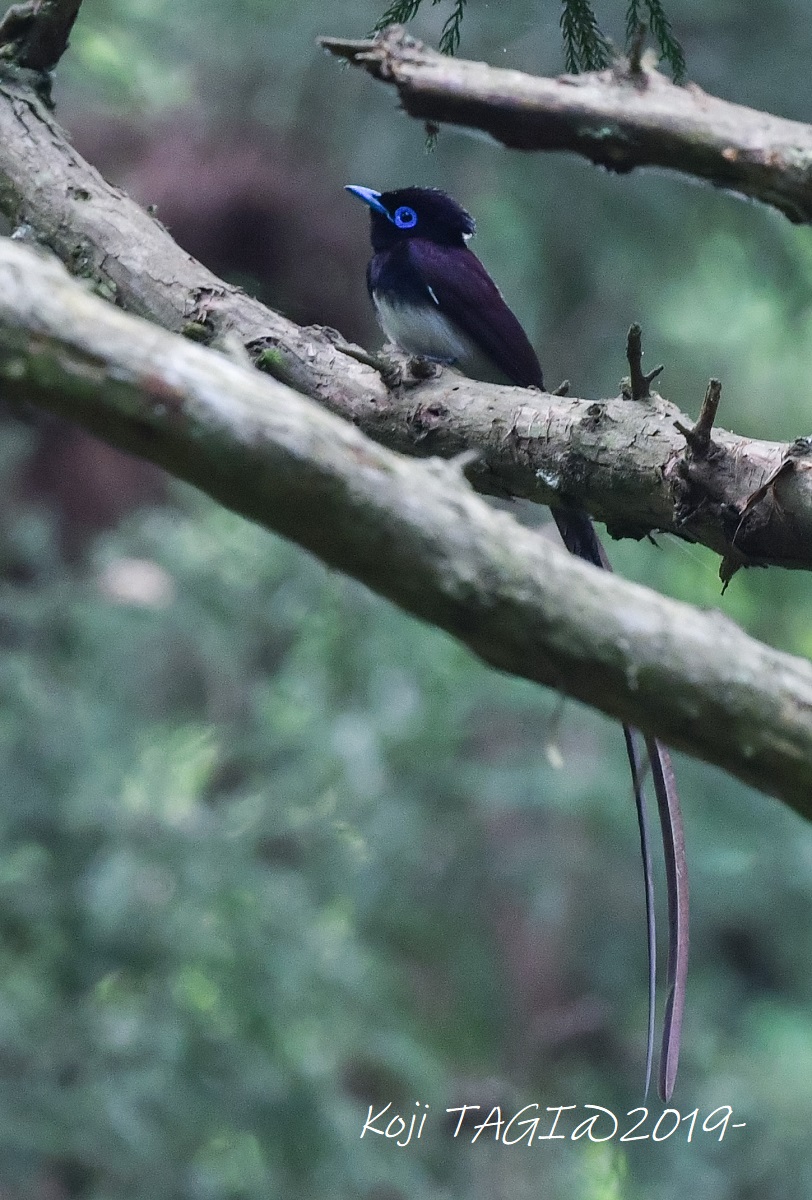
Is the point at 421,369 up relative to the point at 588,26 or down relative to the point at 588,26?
down

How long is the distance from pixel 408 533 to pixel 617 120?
36.0 inches

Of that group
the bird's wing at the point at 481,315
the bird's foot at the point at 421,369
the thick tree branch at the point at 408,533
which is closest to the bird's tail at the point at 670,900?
the bird's foot at the point at 421,369

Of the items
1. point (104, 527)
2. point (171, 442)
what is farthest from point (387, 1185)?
point (171, 442)

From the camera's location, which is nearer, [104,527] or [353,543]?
[353,543]

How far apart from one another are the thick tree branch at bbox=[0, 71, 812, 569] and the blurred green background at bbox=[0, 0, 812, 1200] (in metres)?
1.40

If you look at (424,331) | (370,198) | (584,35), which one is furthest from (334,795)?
(584,35)

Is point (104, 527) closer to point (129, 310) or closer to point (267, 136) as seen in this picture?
point (267, 136)

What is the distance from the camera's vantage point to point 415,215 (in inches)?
155

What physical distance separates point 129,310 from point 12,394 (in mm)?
1535

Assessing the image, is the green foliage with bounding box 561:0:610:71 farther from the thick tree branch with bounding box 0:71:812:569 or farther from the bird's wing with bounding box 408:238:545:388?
the bird's wing with bounding box 408:238:545:388

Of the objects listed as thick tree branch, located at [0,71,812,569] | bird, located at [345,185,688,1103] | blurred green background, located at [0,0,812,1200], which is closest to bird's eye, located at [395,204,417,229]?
bird, located at [345,185,688,1103]

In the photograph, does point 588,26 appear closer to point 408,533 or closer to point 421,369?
point 421,369

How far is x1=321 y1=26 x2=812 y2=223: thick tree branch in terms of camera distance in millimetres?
2008

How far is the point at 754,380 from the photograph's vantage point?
9.53 meters
